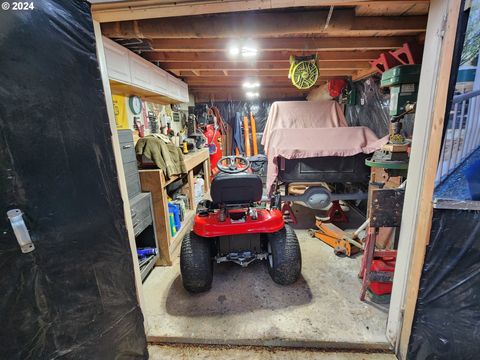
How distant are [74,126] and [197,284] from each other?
1458 millimetres

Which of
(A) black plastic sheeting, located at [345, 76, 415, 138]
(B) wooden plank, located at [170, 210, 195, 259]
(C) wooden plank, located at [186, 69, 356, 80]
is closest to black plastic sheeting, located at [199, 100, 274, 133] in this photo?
(C) wooden plank, located at [186, 69, 356, 80]

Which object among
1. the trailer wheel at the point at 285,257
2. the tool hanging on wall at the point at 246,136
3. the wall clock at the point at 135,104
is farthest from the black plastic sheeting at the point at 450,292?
the tool hanging on wall at the point at 246,136

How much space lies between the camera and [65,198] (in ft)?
3.27

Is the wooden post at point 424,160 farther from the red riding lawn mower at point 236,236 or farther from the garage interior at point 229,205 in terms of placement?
the red riding lawn mower at point 236,236

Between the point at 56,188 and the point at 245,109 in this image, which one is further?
the point at 245,109

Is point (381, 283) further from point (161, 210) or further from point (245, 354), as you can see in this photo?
point (161, 210)

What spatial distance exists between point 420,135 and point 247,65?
109 inches

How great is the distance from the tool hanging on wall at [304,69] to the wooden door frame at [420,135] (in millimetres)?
1491

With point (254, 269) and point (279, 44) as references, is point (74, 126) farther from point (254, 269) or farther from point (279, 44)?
point (279, 44)

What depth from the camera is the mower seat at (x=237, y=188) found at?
74.1 inches

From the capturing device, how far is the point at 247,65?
11.0ft

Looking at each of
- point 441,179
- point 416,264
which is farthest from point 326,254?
point 441,179

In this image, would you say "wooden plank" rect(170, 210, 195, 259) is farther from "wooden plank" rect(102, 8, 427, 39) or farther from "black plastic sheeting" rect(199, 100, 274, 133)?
"black plastic sheeting" rect(199, 100, 274, 133)

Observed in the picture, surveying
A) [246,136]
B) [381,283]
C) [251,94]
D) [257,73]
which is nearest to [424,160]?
[381,283]
